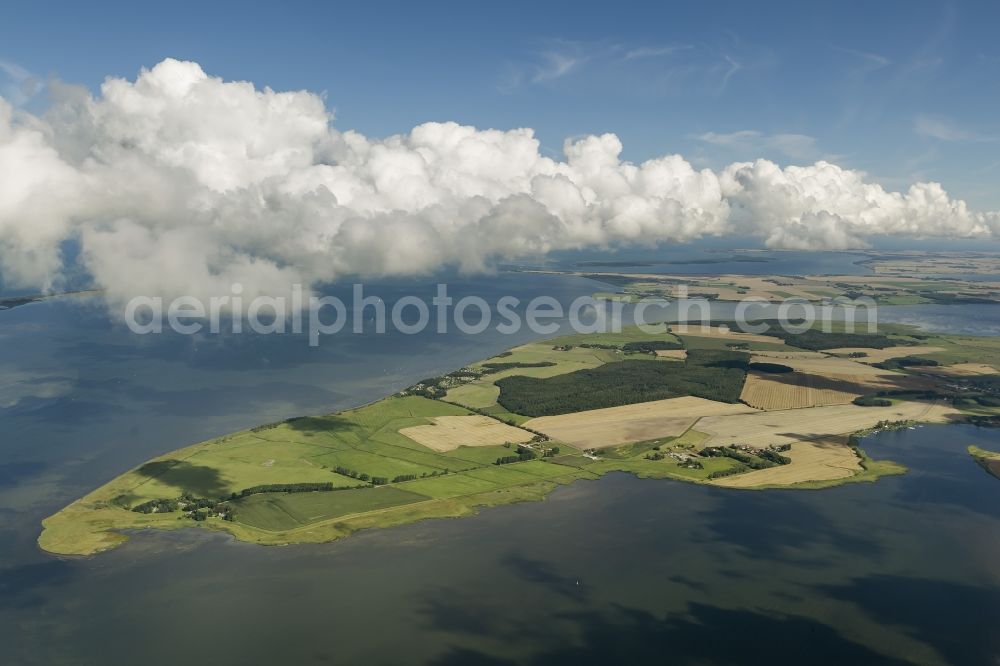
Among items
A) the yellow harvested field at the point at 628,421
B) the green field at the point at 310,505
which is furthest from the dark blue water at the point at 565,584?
the yellow harvested field at the point at 628,421

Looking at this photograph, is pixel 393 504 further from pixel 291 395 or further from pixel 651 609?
pixel 291 395

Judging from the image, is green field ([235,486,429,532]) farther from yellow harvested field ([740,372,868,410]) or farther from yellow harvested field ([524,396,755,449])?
yellow harvested field ([740,372,868,410])

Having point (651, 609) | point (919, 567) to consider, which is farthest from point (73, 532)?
point (919, 567)

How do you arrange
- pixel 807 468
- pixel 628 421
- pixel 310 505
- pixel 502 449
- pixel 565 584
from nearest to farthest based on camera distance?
pixel 565 584
pixel 310 505
pixel 807 468
pixel 502 449
pixel 628 421

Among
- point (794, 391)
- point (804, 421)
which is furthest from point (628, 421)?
point (794, 391)

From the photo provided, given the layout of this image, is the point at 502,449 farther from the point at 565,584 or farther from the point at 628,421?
the point at 565,584

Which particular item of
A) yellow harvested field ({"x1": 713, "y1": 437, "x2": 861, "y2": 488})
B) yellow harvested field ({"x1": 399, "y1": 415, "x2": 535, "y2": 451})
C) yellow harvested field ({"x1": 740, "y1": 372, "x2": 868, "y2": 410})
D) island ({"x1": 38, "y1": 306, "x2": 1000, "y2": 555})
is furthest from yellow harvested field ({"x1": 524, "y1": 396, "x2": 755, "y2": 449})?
yellow harvested field ({"x1": 713, "y1": 437, "x2": 861, "y2": 488})
